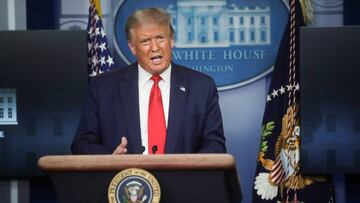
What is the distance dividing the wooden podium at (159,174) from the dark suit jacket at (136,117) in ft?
1.92

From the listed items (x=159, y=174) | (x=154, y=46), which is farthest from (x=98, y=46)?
(x=159, y=174)

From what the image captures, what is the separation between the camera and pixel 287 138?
3904 millimetres

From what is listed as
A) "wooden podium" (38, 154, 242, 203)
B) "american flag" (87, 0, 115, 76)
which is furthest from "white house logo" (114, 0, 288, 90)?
"wooden podium" (38, 154, 242, 203)

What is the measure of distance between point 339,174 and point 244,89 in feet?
2.41

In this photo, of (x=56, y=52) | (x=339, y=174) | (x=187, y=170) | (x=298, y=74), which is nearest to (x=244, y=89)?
(x=298, y=74)

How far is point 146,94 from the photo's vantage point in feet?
8.70

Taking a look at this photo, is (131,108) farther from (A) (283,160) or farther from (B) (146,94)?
(A) (283,160)

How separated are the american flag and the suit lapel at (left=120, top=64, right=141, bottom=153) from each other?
130cm

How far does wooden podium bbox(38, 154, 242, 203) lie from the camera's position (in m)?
1.81

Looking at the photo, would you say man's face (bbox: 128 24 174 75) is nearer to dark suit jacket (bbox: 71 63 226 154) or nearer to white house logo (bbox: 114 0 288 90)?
dark suit jacket (bbox: 71 63 226 154)

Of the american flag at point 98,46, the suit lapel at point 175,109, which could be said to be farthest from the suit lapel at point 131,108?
the american flag at point 98,46

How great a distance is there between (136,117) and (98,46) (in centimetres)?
149

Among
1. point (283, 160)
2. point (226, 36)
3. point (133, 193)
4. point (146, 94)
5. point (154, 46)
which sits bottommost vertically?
point (283, 160)

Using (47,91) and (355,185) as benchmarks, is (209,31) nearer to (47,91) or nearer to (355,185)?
(47,91)
